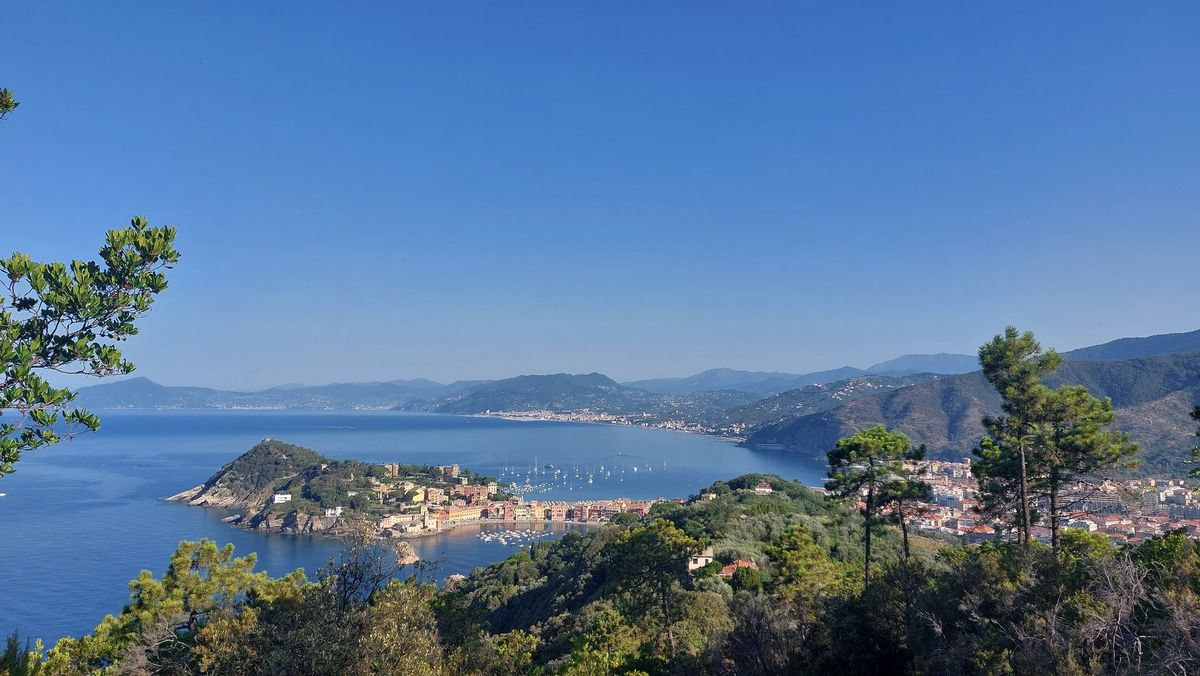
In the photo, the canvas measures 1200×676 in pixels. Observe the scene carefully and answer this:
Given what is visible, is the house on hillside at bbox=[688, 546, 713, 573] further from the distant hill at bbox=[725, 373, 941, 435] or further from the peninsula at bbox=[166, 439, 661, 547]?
the distant hill at bbox=[725, 373, 941, 435]

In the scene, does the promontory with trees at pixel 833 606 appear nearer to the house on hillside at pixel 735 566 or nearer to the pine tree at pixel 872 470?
the pine tree at pixel 872 470

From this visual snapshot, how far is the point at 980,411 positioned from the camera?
355ft

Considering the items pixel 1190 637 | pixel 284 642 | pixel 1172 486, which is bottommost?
pixel 1172 486

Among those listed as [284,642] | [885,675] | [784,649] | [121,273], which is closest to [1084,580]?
[885,675]

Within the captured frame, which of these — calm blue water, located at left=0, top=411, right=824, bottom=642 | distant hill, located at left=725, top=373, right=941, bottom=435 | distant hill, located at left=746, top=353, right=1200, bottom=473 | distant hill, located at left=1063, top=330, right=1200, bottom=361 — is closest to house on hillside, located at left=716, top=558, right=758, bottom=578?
calm blue water, located at left=0, top=411, right=824, bottom=642

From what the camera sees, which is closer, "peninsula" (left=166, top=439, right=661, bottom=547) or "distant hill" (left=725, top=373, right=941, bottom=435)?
"peninsula" (left=166, top=439, right=661, bottom=547)

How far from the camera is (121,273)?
16.5 ft

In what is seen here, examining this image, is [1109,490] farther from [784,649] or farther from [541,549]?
[541,549]

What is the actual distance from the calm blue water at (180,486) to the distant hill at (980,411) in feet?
44.3

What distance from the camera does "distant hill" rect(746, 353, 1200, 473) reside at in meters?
68.3

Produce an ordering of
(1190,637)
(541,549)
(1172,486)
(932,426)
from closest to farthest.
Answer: (1190,637) < (541,549) < (1172,486) < (932,426)

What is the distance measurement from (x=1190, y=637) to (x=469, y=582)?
38.4 meters

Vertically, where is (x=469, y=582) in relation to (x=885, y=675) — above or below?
below

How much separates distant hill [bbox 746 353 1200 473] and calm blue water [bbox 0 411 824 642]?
532 inches
